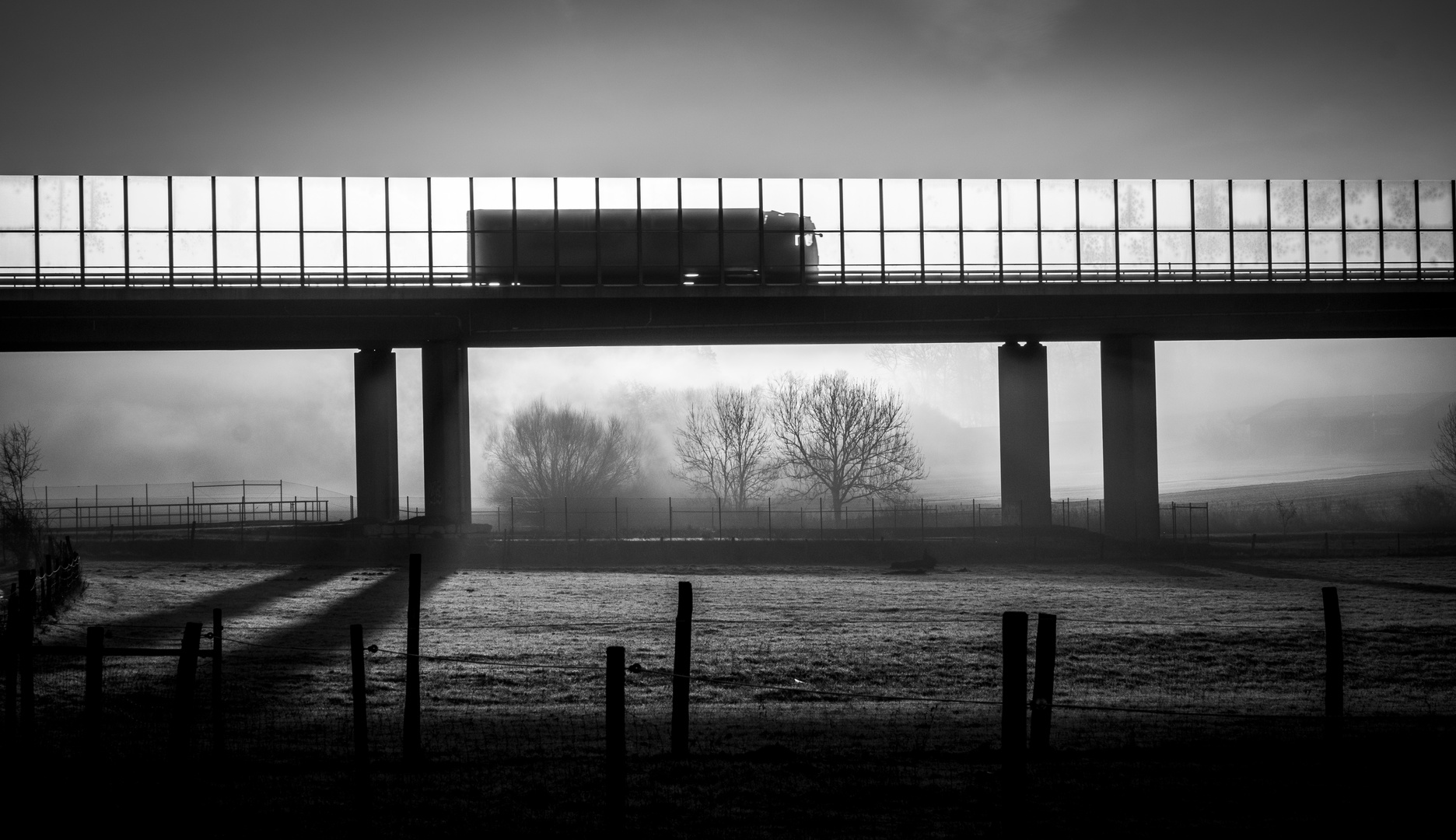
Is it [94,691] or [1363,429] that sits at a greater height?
[1363,429]

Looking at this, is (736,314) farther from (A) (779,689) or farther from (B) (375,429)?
(A) (779,689)

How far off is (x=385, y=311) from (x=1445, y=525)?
57737 millimetres

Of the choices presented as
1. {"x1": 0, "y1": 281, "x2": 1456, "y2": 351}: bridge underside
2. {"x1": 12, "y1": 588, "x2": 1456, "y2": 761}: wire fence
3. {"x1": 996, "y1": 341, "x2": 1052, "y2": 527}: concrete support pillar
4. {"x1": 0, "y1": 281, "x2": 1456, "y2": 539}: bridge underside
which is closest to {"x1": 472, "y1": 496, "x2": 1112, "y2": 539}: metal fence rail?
{"x1": 996, "y1": 341, "x2": 1052, "y2": 527}: concrete support pillar

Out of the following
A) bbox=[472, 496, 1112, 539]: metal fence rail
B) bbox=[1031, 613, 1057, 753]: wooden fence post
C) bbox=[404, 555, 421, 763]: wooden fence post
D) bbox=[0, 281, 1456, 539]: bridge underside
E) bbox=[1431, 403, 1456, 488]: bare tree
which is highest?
bbox=[0, 281, 1456, 539]: bridge underside

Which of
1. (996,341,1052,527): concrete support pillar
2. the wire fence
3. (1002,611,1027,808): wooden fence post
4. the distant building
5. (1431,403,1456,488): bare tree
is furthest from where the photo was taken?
the distant building

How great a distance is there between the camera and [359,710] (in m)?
11.6

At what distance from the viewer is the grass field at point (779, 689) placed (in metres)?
12.1

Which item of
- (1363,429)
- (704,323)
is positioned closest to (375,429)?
(704,323)

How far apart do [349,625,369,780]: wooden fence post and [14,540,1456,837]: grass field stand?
58 cm

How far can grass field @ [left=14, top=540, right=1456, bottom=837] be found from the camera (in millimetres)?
12062

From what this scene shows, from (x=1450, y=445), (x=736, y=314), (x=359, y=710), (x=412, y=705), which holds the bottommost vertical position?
(x=412, y=705)

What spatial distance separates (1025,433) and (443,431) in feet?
81.8

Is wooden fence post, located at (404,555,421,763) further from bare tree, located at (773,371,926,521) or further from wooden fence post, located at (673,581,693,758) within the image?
bare tree, located at (773,371,926,521)

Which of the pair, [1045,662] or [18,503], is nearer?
[1045,662]
